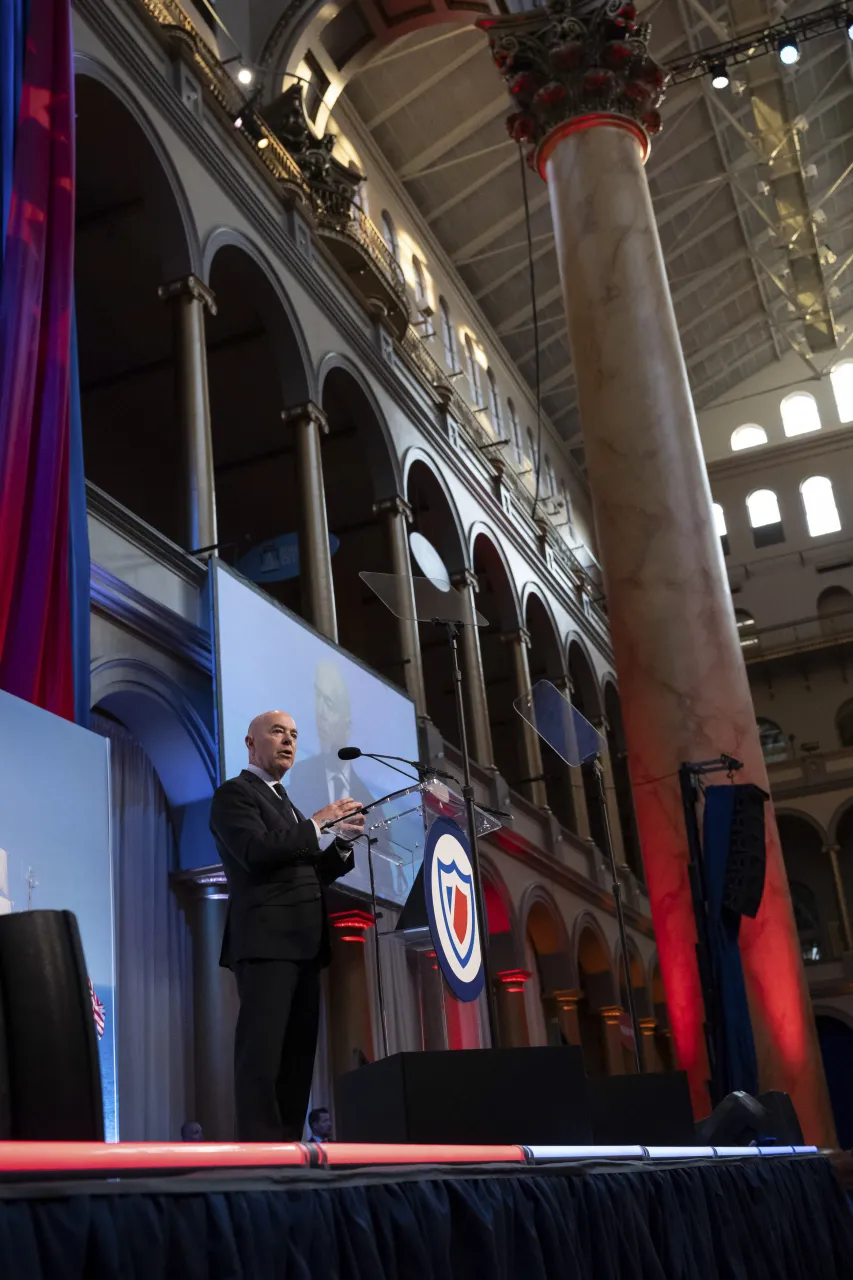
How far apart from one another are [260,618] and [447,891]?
481 cm

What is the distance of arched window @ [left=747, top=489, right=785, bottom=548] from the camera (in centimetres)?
2778

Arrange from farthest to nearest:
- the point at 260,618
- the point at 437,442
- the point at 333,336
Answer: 1. the point at 437,442
2. the point at 333,336
3. the point at 260,618

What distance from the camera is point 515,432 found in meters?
21.5

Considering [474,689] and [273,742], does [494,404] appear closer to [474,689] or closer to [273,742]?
[474,689]

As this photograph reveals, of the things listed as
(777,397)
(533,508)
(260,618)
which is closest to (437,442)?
(533,508)

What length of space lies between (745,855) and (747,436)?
23679 mm

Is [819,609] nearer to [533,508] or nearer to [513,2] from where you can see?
[533,508]

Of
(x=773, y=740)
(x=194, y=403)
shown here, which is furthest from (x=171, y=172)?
(x=773, y=740)

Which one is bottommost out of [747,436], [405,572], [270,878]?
[270,878]

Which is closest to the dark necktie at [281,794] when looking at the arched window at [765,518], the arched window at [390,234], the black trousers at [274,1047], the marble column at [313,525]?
the black trousers at [274,1047]

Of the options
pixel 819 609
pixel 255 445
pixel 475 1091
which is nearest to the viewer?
pixel 475 1091

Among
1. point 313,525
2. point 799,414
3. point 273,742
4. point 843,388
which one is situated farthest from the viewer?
point 799,414

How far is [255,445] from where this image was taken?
46.0 ft

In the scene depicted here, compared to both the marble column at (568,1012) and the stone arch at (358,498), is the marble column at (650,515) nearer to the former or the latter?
the stone arch at (358,498)
